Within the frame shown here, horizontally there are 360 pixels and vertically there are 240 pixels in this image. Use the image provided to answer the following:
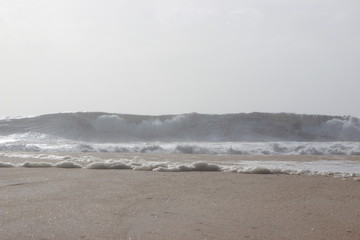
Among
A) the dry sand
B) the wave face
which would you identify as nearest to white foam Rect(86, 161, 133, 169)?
the dry sand

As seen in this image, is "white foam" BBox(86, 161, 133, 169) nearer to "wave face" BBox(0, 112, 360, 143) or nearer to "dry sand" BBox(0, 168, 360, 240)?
"dry sand" BBox(0, 168, 360, 240)

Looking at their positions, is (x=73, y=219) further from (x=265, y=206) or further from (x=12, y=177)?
(x=12, y=177)

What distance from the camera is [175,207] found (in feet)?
12.9

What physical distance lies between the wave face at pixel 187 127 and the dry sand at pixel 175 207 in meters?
11.4

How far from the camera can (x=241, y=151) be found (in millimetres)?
12672

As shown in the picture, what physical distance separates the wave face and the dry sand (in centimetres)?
1145

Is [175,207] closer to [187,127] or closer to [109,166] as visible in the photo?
[109,166]

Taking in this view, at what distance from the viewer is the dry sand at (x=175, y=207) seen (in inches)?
126

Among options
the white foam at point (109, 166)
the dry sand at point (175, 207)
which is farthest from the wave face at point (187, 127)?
the dry sand at point (175, 207)

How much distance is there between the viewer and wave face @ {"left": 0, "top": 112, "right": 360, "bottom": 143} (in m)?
17.3

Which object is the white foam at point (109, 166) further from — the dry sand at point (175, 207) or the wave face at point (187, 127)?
the wave face at point (187, 127)

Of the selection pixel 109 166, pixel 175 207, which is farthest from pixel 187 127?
pixel 175 207

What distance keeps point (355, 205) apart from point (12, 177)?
11.8 ft

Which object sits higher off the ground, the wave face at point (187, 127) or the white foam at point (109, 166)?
the wave face at point (187, 127)
